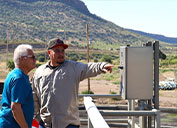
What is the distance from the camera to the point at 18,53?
3736 mm

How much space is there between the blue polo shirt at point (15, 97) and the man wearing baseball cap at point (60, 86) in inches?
27.6

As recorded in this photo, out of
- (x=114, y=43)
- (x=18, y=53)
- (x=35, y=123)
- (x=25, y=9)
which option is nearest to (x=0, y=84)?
(x=35, y=123)

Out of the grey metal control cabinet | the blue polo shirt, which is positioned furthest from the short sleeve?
the grey metal control cabinet

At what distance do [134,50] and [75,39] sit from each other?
10426 cm

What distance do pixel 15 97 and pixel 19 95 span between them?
0.12ft

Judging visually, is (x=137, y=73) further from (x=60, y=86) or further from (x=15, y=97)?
(x=15, y=97)

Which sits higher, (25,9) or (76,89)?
(25,9)

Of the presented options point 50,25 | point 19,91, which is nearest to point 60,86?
point 19,91

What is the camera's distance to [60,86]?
443cm

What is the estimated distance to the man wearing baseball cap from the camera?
441cm

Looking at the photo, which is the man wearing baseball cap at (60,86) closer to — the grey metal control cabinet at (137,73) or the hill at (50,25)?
the grey metal control cabinet at (137,73)

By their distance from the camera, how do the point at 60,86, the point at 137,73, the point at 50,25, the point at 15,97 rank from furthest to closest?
the point at 50,25, the point at 137,73, the point at 60,86, the point at 15,97

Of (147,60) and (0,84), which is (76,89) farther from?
(0,84)

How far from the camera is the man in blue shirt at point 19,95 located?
356 cm
